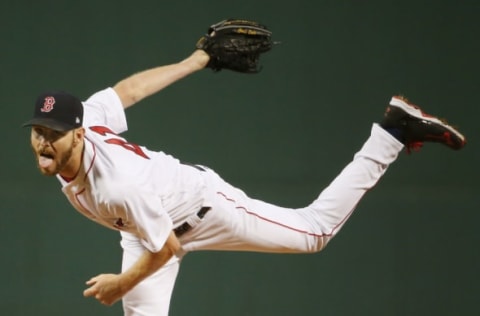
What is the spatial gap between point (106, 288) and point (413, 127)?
3.89ft

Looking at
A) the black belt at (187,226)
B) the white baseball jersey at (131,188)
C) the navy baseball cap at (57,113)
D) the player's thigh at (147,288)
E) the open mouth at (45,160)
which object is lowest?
the player's thigh at (147,288)

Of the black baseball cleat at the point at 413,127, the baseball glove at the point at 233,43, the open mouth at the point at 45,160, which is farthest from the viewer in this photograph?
the baseball glove at the point at 233,43

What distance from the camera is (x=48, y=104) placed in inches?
92.9

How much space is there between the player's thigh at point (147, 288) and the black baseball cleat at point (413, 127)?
2.75 ft

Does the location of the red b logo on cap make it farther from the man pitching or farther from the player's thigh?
the player's thigh

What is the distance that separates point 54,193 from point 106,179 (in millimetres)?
1643

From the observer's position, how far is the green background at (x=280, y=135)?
12.9 feet

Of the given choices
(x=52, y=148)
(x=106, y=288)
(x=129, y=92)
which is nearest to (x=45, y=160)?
(x=52, y=148)

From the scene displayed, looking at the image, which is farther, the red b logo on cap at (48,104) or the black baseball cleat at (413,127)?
the black baseball cleat at (413,127)

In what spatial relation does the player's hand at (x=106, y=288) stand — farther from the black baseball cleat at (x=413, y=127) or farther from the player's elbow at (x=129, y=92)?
the black baseball cleat at (x=413, y=127)

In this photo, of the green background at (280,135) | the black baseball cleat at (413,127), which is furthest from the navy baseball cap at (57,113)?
the green background at (280,135)

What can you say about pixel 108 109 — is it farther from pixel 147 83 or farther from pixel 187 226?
pixel 187 226

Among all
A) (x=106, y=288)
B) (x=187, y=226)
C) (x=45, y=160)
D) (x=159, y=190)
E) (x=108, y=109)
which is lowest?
(x=106, y=288)

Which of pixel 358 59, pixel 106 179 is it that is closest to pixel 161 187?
pixel 106 179
